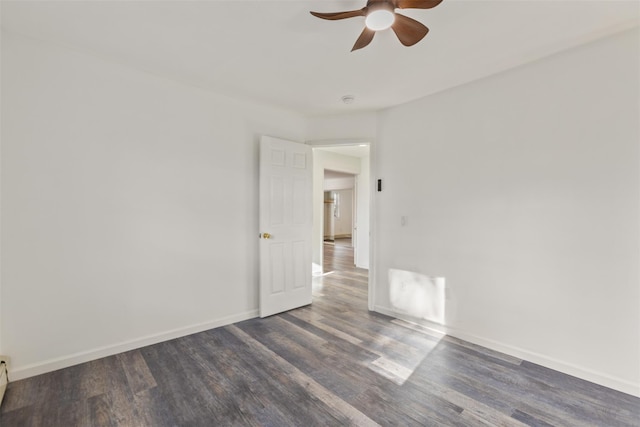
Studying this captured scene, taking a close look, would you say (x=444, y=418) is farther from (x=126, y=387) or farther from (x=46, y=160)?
(x=46, y=160)

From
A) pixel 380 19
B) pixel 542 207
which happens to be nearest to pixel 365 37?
pixel 380 19

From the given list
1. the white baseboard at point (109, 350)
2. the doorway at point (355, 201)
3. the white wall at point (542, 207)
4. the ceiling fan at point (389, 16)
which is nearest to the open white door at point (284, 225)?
the white baseboard at point (109, 350)

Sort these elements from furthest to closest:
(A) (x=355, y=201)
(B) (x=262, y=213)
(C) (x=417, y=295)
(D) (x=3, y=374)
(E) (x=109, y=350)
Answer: (A) (x=355, y=201) → (B) (x=262, y=213) → (C) (x=417, y=295) → (E) (x=109, y=350) → (D) (x=3, y=374)

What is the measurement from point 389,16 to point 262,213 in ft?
7.86

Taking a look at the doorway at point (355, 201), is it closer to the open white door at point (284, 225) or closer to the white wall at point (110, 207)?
the open white door at point (284, 225)

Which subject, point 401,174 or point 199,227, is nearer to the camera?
point 199,227

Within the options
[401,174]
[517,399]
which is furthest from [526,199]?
[517,399]

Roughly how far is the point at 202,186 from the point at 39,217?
129 cm

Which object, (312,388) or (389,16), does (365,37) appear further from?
(312,388)

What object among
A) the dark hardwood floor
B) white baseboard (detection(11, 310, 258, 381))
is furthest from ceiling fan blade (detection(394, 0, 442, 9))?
white baseboard (detection(11, 310, 258, 381))

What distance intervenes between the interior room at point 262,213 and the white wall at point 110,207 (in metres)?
0.02

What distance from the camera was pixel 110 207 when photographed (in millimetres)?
2533

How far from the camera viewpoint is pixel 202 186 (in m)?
3.08

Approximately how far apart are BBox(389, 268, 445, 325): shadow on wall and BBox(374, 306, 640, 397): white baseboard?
13cm
